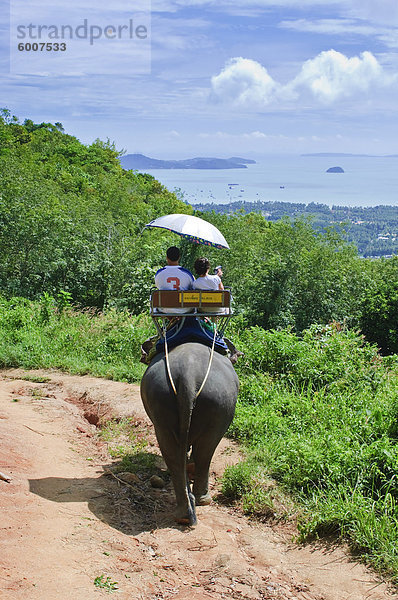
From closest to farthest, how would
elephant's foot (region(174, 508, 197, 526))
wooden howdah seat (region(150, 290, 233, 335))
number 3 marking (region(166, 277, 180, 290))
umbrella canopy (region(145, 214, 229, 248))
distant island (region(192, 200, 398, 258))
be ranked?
elephant's foot (region(174, 508, 197, 526)) → wooden howdah seat (region(150, 290, 233, 335)) → number 3 marking (region(166, 277, 180, 290)) → umbrella canopy (region(145, 214, 229, 248)) → distant island (region(192, 200, 398, 258))

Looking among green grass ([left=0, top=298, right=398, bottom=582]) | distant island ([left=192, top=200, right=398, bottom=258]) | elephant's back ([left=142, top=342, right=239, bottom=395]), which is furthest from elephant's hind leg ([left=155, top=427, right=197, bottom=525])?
distant island ([left=192, top=200, right=398, bottom=258])

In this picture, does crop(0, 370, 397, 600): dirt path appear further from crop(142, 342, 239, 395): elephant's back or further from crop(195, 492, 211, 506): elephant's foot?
crop(142, 342, 239, 395): elephant's back

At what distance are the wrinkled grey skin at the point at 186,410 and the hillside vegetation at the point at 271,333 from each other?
84 cm

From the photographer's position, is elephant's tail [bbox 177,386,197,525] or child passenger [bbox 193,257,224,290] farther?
child passenger [bbox 193,257,224,290]

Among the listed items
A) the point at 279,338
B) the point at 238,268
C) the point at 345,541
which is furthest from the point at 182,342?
the point at 238,268

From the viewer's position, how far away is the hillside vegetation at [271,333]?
19.0 ft

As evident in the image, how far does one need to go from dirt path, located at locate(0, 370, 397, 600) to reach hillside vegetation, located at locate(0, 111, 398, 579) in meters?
0.38

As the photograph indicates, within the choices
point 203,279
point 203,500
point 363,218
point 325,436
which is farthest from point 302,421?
point 363,218

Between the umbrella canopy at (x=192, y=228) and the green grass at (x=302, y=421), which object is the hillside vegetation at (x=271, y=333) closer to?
the green grass at (x=302, y=421)

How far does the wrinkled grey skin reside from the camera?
202 inches

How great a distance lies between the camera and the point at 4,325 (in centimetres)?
1236

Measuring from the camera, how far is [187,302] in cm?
595

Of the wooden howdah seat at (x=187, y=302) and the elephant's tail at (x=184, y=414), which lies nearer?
the elephant's tail at (x=184, y=414)

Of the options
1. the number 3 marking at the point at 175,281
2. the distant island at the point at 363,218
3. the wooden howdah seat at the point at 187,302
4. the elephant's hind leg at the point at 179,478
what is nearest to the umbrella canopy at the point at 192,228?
the number 3 marking at the point at 175,281
